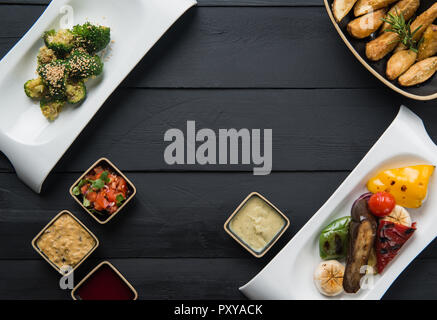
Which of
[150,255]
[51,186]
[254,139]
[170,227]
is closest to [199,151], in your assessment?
[254,139]

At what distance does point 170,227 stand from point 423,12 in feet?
4.81

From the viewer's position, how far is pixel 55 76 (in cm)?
165

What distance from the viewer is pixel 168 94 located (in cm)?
181

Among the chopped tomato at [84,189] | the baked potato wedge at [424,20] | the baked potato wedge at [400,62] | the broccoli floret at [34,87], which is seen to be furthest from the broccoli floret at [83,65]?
the baked potato wedge at [424,20]

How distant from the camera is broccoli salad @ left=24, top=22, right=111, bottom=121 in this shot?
167 cm

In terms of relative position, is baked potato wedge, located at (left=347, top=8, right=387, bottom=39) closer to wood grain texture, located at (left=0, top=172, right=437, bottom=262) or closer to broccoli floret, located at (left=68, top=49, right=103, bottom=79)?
wood grain texture, located at (left=0, top=172, right=437, bottom=262)

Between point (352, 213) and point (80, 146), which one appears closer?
point (352, 213)

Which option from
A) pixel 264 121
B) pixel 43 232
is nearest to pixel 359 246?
pixel 264 121

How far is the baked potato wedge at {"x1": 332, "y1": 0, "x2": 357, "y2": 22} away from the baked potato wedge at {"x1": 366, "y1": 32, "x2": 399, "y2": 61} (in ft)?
0.57

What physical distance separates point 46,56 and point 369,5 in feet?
4.70

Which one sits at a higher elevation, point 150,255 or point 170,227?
point 170,227

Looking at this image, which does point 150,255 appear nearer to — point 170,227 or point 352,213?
point 170,227

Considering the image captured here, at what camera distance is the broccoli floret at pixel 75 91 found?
5.57ft
